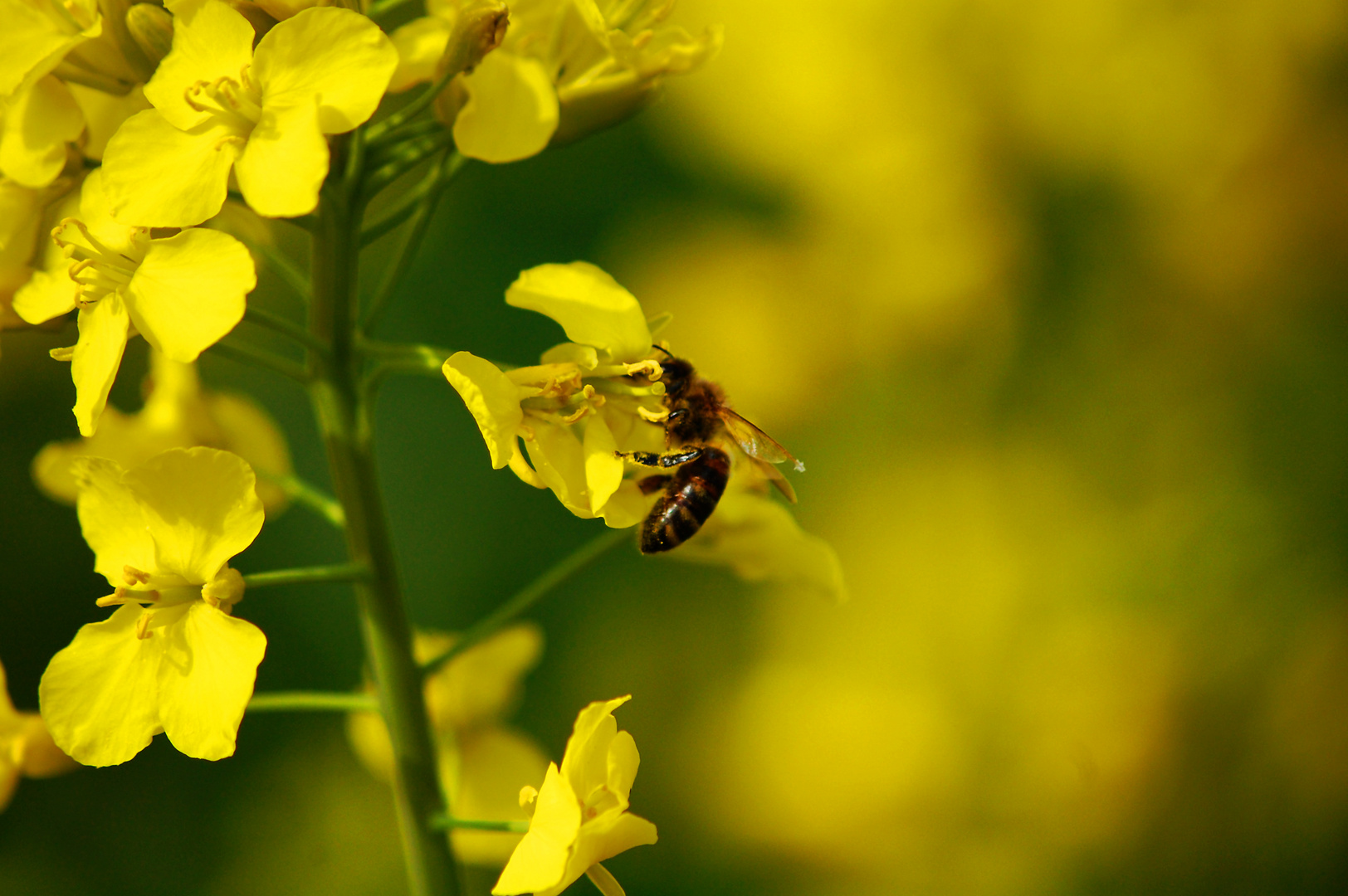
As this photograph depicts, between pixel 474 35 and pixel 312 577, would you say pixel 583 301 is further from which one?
pixel 312 577

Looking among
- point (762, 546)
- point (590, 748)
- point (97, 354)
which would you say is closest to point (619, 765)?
point (590, 748)

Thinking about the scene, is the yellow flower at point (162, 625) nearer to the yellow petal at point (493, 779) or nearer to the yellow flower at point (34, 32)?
the yellow flower at point (34, 32)

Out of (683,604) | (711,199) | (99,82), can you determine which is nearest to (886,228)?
(711,199)

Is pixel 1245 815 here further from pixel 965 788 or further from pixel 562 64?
pixel 562 64

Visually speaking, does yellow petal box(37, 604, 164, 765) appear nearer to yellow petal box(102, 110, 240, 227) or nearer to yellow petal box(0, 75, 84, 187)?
yellow petal box(102, 110, 240, 227)

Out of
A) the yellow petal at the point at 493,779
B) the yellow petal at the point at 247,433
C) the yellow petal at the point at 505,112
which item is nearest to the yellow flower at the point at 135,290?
the yellow petal at the point at 505,112

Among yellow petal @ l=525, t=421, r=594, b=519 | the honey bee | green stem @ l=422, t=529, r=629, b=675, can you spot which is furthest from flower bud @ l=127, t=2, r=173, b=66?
green stem @ l=422, t=529, r=629, b=675
